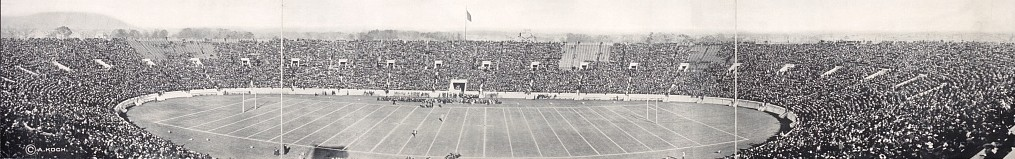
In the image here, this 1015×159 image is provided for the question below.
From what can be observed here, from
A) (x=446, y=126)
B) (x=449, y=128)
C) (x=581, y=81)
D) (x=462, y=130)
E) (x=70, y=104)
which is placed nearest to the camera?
(x=70, y=104)

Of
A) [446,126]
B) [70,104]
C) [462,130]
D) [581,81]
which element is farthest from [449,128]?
[581,81]

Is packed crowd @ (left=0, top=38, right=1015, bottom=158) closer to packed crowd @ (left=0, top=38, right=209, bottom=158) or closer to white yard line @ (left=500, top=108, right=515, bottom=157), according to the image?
packed crowd @ (left=0, top=38, right=209, bottom=158)

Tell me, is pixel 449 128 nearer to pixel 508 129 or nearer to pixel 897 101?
pixel 508 129

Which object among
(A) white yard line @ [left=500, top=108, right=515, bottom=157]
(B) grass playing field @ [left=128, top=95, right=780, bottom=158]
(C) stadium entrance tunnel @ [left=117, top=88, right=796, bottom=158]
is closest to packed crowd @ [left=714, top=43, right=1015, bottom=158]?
(C) stadium entrance tunnel @ [left=117, top=88, right=796, bottom=158]

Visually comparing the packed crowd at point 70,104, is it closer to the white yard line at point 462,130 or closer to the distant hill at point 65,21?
the distant hill at point 65,21

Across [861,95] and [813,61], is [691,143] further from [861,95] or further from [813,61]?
[813,61]

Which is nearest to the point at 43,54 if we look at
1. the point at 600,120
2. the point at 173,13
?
the point at 173,13
